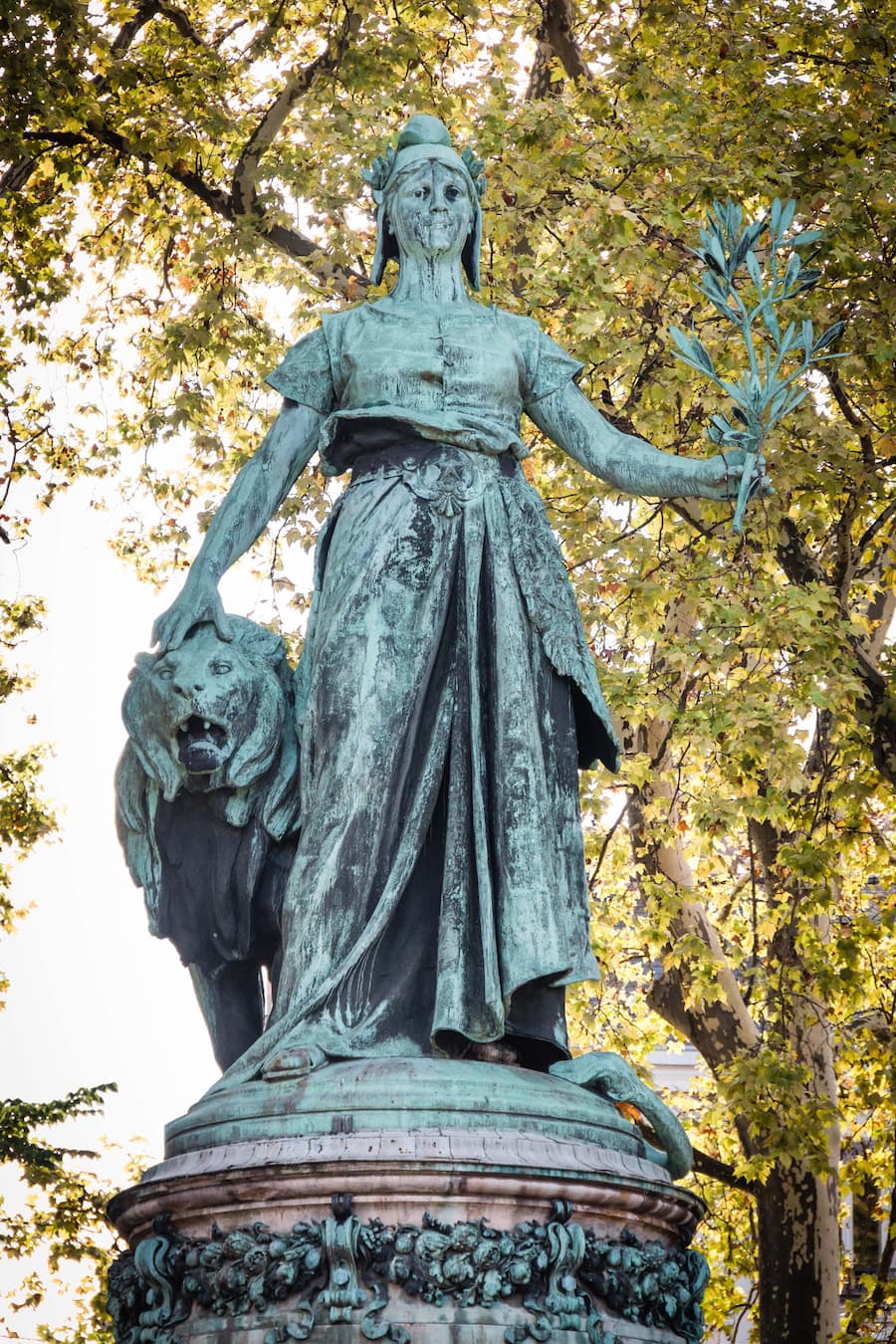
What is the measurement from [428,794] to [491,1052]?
0.70 metres

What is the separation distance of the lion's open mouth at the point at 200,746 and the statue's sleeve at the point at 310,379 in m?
1.10

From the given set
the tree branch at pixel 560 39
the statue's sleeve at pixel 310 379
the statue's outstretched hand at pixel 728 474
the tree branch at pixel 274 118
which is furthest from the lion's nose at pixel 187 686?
the tree branch at pixel 560 39

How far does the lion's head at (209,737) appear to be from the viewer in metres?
5.30

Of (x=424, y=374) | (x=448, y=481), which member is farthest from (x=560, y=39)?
(x=448, y=481)

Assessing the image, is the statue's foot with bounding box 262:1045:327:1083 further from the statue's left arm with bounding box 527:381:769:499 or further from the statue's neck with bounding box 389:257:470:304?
the statue's neck with bounding box 389:257:470:304

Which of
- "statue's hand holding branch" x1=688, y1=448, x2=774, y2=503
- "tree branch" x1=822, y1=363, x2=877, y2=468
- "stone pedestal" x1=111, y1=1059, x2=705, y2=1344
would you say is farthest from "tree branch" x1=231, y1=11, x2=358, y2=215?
"stone pedestal" x1=111, y1=1059, x2=705, y2=1344

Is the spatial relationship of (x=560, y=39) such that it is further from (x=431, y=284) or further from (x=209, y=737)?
(x=209, y=737)

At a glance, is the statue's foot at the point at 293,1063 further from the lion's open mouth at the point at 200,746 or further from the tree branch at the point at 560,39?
the tree branch at the point at 560,39

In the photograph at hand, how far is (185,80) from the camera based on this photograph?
45.5 feet

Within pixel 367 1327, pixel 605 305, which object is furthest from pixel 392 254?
pixel 605 305

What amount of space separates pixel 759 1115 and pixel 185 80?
8.05m

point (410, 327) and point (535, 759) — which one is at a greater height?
point (410, 327)

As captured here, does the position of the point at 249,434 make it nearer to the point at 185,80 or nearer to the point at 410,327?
the point at 185,80

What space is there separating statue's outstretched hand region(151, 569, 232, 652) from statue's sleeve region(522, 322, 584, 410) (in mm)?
1167
